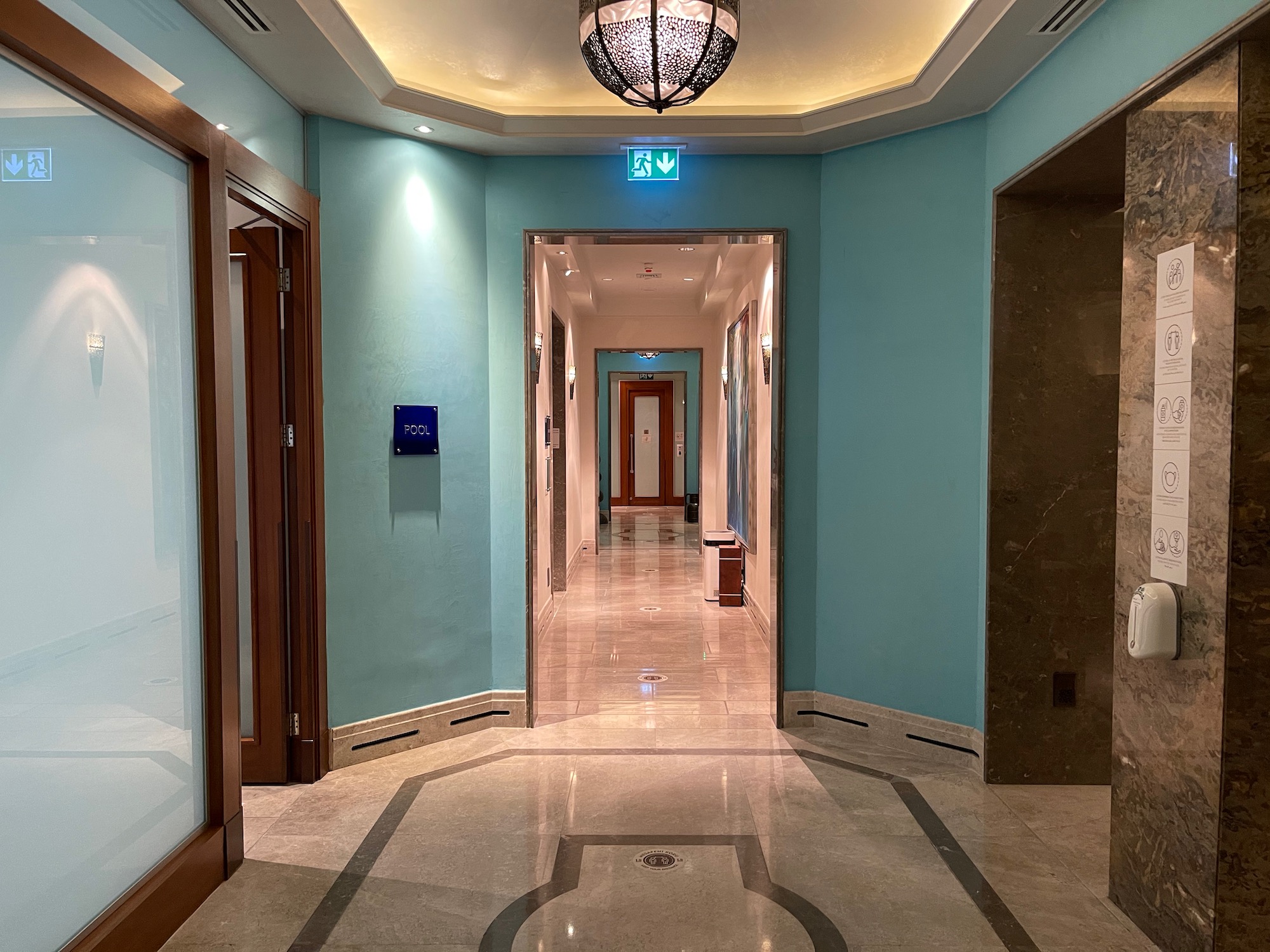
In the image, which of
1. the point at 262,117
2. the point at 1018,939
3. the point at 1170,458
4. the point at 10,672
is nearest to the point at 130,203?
the point at 262,117

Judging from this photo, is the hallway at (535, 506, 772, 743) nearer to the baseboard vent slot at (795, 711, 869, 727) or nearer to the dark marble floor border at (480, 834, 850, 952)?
the baseboard vent slot at (795, 711, 869, 727)

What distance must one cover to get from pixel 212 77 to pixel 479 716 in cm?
326

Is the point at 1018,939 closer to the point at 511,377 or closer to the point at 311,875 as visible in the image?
the point at 311,875

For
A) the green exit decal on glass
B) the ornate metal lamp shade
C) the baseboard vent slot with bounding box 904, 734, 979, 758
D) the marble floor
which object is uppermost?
the green exit decal on glass

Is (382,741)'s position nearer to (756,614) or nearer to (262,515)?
(262,515)

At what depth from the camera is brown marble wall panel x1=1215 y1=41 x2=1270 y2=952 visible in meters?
2.37

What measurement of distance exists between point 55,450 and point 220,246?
108 centimetres

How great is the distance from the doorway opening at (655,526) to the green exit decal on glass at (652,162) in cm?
31

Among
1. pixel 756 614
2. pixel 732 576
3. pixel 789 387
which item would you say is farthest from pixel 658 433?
pixel 789 387

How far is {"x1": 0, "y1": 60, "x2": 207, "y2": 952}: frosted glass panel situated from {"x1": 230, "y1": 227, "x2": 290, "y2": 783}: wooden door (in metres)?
0.95

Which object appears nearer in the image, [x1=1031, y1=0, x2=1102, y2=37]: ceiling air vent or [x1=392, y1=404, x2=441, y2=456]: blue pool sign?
[x1=1031, y1=0, x2=1102, y2=37]: ceiling air vent

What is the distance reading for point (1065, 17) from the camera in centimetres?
315

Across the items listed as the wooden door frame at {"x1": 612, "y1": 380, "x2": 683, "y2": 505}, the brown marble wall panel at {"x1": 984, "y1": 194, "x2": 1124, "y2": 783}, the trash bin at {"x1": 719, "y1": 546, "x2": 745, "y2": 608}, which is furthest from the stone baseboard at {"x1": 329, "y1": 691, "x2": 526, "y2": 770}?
the wooden door frame at {"x1": 612, "y1": 380, "x2": 683, "y2": 505}

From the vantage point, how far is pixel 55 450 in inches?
93.6
